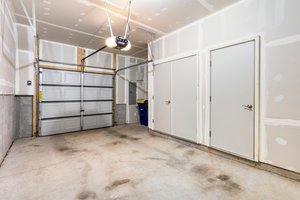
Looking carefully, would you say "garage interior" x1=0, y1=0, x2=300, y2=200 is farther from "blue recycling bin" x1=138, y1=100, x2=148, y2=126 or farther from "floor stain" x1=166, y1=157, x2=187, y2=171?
"blue recycling bin" x1=138, y1=100, x2=148, y2=126

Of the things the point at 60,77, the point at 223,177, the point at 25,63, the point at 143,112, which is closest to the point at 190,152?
the point at 223,177

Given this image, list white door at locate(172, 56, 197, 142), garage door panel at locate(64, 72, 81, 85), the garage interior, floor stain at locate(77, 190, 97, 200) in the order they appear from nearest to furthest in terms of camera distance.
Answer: floor stain at locate(77, 190, 97, 200), the garage interior, white door at locate(172, 56, 197, 142), garage door panel at locate(64, 72, 81, 85)

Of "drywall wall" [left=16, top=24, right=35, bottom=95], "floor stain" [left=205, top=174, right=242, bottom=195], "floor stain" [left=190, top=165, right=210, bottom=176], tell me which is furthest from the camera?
"drywall wall" [left=16, top=24, right=35, bottom=95]

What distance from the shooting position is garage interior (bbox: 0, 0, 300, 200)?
2.17 m

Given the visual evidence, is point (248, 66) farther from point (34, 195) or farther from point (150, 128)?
point (34, 195)

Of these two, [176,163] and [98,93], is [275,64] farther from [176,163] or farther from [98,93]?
[98,93]

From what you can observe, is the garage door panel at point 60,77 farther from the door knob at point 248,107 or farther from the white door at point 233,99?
the door knob at point 248,107

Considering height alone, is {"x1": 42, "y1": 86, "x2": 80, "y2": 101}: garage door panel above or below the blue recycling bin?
above

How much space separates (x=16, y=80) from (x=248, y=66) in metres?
5.77

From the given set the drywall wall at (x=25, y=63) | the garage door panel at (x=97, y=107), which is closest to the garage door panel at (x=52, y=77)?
the drywall wall at (x=25, y=63)

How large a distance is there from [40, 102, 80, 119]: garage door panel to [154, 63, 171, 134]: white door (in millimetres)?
2864

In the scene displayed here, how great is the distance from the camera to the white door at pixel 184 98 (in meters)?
3.65

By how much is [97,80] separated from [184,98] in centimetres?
356

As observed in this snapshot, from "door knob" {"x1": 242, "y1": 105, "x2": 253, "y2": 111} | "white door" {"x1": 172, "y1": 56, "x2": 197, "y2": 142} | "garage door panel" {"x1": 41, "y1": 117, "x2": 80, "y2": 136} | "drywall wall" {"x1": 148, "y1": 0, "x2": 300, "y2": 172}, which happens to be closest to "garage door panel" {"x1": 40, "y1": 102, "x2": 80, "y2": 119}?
"garage door panel" {"x1": 41, "y1": 117, "x2": 80, "y2": 136}
